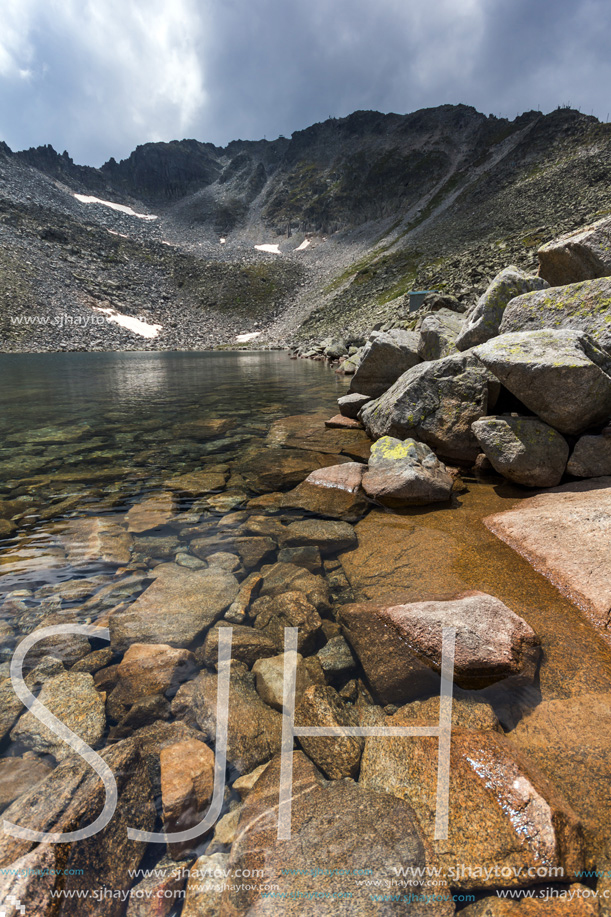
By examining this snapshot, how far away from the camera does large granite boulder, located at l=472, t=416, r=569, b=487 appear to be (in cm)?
656

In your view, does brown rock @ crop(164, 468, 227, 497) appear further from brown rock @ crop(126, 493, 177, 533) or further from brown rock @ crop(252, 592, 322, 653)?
brown rock @ crop(252, 592, 322, 653)

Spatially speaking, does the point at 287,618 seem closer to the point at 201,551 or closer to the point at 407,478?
the point at 201,551

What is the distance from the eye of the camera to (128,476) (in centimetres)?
924

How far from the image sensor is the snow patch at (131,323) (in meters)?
85.2

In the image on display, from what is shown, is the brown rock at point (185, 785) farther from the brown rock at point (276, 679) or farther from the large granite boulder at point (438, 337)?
the large granite boulder at point (438, 337)

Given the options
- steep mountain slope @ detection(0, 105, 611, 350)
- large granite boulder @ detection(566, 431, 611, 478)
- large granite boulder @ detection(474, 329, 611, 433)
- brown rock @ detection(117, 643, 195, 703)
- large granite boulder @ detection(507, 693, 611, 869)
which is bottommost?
brown rock @ detection(117, 643, 195, 703)

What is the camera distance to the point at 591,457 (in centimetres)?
634

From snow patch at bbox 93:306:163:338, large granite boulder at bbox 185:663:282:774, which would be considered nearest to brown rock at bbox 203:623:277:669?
large granite boulder at bbox 185:663:282:774

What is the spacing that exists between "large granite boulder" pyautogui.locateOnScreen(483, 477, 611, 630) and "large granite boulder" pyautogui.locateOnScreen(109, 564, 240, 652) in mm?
4067

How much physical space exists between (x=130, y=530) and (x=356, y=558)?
13.1 ft

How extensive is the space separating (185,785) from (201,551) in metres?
3.35

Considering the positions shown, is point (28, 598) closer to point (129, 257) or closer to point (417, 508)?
point (417, 508)

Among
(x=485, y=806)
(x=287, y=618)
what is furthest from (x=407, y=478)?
(x=485, y=806)

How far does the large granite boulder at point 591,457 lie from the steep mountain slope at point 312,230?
23172 millimetres
